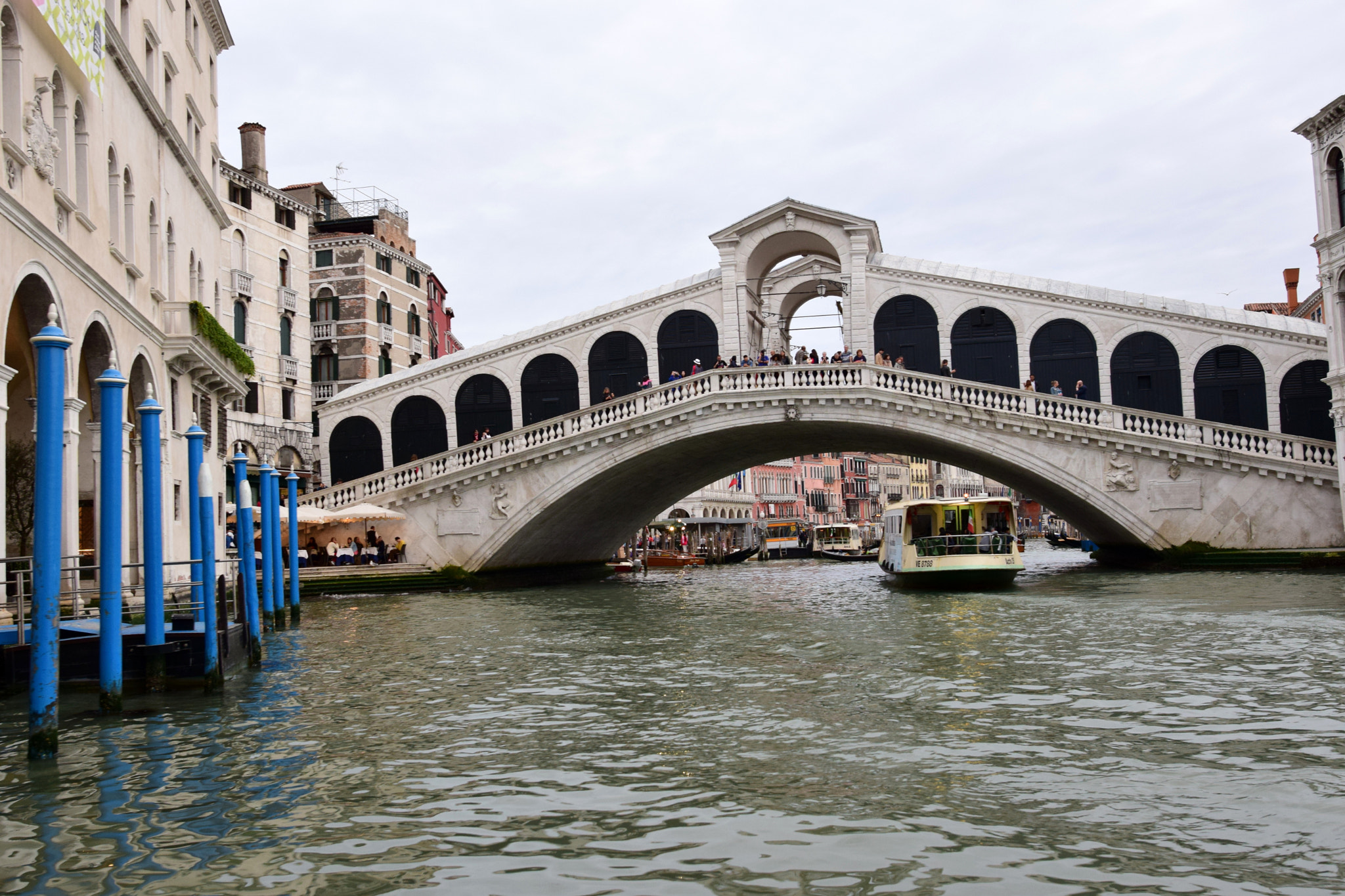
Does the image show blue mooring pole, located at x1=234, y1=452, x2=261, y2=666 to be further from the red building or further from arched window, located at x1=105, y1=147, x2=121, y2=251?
the red building

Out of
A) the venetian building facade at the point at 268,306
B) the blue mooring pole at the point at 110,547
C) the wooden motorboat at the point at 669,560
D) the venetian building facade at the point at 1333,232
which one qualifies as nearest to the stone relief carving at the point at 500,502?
the venetian building facade at the point at 268,306

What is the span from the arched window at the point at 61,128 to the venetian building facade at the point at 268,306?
18.4m

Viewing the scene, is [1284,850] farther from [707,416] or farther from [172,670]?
[707,416]

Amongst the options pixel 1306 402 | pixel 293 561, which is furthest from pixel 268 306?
pixel 1306 402

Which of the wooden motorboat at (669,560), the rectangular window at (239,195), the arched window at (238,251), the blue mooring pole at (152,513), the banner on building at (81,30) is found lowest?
the wooden motorboat at (669,560)

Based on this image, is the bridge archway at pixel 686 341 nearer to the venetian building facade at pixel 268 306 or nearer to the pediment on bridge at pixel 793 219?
the pediment on bridge at pixel 793 219

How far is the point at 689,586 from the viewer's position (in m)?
29.3

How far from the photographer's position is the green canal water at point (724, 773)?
5492 mm

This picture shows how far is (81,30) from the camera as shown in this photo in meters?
13.2

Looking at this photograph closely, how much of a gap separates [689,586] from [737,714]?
65.7 ft

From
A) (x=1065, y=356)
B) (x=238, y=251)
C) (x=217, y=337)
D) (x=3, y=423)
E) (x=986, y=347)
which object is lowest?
(x=3, y=423)

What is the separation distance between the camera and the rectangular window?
107ft

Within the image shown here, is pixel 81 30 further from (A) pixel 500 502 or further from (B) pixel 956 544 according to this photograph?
(B) pixel 956 544

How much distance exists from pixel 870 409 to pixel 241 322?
56.3 ft
